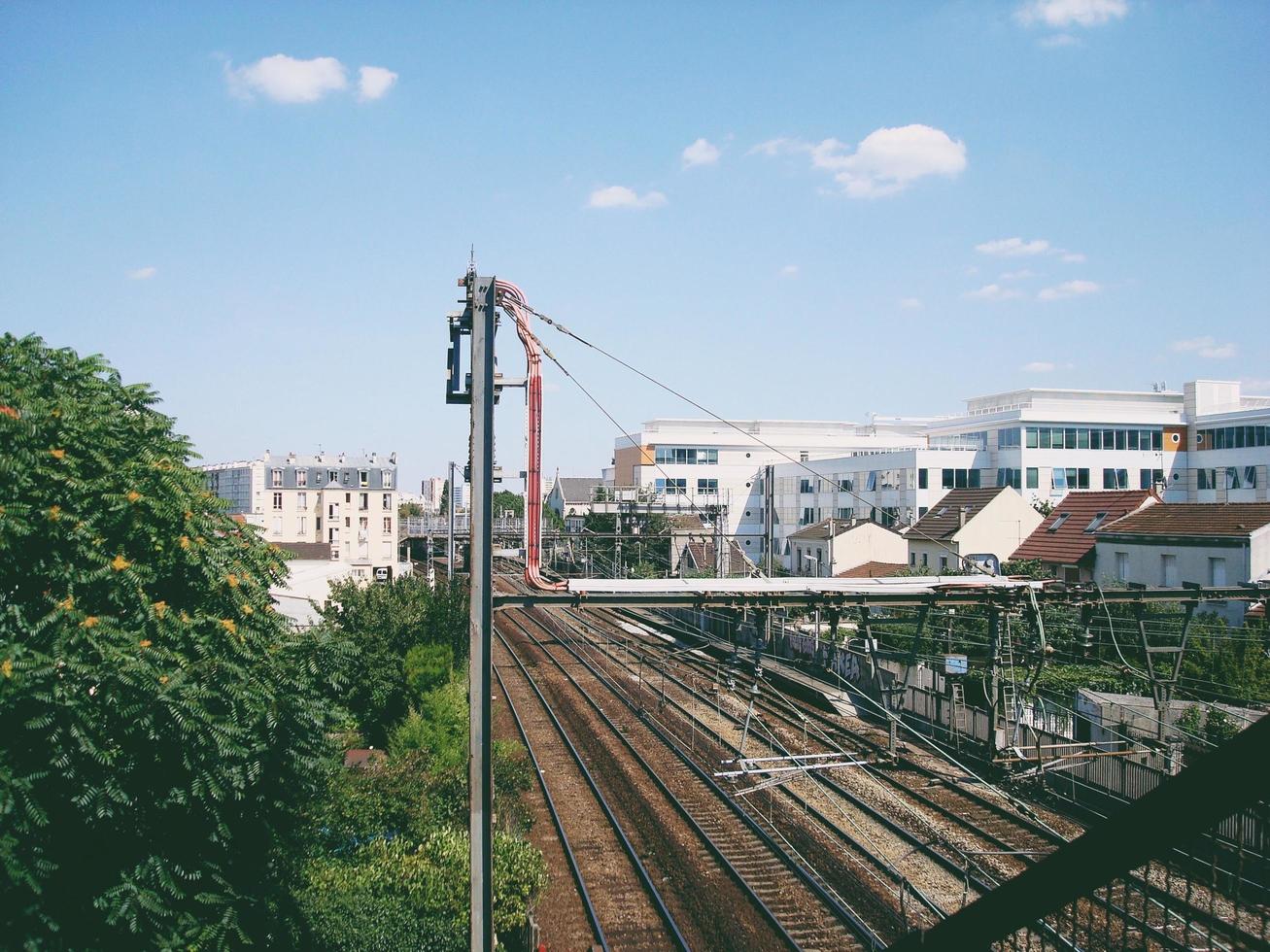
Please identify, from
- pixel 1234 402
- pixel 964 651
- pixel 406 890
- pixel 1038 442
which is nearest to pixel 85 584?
pixel 406 890

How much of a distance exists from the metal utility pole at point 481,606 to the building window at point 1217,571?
28.1 m

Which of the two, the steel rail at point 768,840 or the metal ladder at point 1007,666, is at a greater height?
the metal ladder at point 1007,666

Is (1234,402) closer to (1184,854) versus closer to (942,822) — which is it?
(942,822)

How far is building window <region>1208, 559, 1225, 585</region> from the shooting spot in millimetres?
27609

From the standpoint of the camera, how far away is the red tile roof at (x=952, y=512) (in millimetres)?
37844

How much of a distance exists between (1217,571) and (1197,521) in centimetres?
209

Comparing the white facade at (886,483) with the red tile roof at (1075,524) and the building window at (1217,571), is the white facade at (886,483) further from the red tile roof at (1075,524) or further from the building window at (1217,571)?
the building window at (1217,571)

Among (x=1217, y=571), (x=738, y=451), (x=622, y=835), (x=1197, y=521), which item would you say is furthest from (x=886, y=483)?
(x=622, y=835)

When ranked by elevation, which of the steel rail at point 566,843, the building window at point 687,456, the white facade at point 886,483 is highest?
the building window at point 687,456

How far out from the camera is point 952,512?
39.1 metres

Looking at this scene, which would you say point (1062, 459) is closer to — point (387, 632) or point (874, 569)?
point (874, 569)

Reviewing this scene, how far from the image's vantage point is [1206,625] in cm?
2081

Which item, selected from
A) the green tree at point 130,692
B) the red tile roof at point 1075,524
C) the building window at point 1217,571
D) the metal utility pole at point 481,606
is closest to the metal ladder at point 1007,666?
the metal utility pole at point 481,606

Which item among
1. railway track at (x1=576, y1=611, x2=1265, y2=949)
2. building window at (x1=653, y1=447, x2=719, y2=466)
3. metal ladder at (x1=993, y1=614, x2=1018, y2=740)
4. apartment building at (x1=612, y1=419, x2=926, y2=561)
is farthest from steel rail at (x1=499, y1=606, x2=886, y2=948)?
building window at (x1=653, y1=447, x2=719, y2=466)
